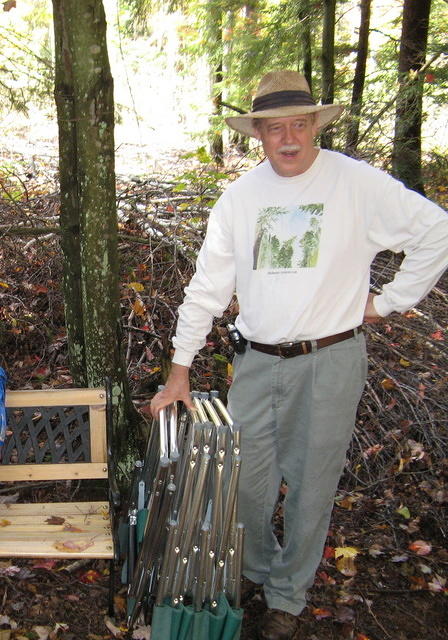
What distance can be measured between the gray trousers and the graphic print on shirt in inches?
15.9

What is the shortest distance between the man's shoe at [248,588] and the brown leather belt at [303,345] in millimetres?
1284

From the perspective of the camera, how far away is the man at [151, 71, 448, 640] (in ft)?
8.61

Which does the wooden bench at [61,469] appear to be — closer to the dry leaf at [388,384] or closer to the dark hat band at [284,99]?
the dark hat band at [284,99]

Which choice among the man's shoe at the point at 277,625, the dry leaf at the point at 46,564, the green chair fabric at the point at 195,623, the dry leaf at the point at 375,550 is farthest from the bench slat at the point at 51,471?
the dry leaf at the point at 375,550

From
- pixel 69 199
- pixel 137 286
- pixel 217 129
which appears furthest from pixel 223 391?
pixel 217 129

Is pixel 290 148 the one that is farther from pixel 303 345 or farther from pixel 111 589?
pixel 111 589

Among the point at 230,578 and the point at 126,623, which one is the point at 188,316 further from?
the point at 126,623

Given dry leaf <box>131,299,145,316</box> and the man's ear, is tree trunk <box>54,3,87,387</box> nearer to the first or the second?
the man's ear

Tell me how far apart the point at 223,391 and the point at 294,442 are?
178 centimetres

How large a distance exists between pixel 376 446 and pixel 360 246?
2184 millimetres

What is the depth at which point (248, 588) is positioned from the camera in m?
3.27

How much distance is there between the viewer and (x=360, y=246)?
8.80 ft

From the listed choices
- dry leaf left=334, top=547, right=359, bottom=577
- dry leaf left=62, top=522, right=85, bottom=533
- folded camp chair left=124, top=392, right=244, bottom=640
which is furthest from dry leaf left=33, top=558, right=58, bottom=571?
dry leaf left=334, top=547, right=359, bottom=577

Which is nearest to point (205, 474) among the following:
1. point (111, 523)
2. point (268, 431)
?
point (268, 431)
